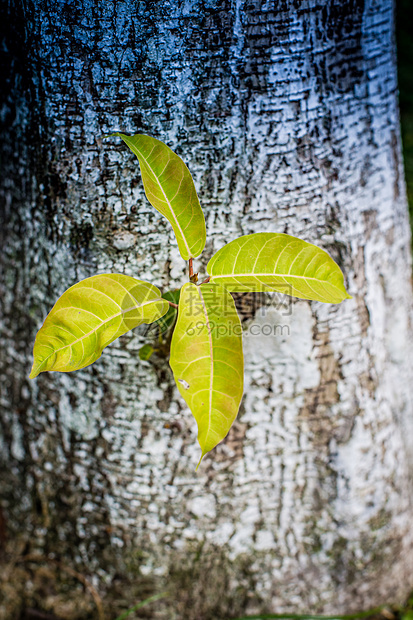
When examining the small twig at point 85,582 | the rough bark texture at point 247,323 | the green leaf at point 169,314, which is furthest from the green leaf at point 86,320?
the small twig at point 85,582

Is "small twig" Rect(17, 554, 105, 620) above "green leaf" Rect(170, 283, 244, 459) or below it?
below

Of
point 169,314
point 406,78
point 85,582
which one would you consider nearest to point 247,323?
point 169,314

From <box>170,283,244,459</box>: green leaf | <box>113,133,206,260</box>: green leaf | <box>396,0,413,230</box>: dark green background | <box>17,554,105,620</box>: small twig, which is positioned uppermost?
<box>396,0,413,230</box>: dark green background

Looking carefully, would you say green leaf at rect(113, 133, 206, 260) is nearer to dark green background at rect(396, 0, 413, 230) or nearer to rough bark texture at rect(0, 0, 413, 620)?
rough bark texture at rect(0, 0, 413, 620)

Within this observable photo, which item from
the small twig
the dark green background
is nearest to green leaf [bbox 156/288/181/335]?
the small twig

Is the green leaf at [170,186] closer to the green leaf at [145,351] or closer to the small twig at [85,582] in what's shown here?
the green leaf at [145,351]

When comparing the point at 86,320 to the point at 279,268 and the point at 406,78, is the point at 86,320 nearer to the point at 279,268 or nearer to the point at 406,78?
the point at 279,268

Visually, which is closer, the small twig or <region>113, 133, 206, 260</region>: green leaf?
<region>113, 133, 206, 260</region>: green leaf

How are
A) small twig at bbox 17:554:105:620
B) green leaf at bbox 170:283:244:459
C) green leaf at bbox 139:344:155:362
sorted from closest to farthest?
green leaf at bbox 170:283:244:459, green leaf at bbox 139:344:155:362, small twig at bbox 17:554:105:620
